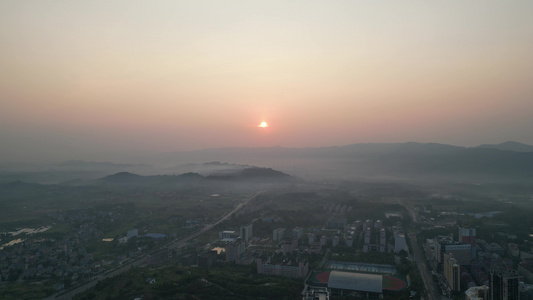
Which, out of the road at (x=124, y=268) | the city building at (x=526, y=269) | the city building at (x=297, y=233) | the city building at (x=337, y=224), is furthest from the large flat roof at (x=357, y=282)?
the city building at (x=337, y=224)

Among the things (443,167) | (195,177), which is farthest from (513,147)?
(195,177)

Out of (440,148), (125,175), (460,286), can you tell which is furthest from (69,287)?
(440,148)

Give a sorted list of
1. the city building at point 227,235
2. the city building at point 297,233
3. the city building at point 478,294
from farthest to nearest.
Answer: the city building at point 227,235 < the city building at point 297,233 < the city building at point 478,294

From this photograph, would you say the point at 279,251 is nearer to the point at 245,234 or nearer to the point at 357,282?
the point at 245,234

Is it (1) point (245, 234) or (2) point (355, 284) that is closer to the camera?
(2) point (355, 284)

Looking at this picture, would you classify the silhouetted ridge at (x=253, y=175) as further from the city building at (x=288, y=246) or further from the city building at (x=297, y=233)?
the city building at (x=288, y=246)

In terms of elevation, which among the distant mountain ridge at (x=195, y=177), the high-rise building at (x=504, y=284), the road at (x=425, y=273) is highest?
the high-rise building at (x=504, y=284)

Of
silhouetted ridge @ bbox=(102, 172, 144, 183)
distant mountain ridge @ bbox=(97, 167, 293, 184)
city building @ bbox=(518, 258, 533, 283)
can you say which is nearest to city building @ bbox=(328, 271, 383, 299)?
city building @ bbox=(518, 258, 533, 283)
